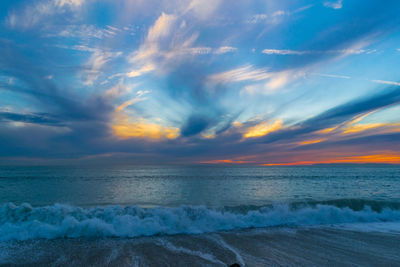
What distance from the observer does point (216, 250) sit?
19.0ft

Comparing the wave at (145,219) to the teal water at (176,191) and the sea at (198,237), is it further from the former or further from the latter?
the teal water at (176,191)

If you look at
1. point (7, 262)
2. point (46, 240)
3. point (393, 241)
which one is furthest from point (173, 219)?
point (393, 241)

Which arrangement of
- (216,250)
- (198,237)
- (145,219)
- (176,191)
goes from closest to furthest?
(216,250), (198,237), (145,219), (176,191)

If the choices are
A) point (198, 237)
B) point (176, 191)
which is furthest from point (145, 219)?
point (176, 191)

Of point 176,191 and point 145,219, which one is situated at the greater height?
point 145,219

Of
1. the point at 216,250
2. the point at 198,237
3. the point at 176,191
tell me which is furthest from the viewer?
the point at 176,191

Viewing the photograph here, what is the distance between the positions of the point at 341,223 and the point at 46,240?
40.1 feet

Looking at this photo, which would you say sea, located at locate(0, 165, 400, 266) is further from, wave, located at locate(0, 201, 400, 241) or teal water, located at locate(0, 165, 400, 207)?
teal water, located at locate(0, 165, 400, 207)

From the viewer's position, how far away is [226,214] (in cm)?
885

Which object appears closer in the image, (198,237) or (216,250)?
(216,250)

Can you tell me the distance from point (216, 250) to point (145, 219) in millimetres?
3486

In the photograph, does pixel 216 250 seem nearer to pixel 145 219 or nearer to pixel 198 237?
pixel 198 237

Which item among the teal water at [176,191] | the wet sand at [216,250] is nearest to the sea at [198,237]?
the wet sand at [216,250]

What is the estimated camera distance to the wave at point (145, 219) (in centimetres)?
702
